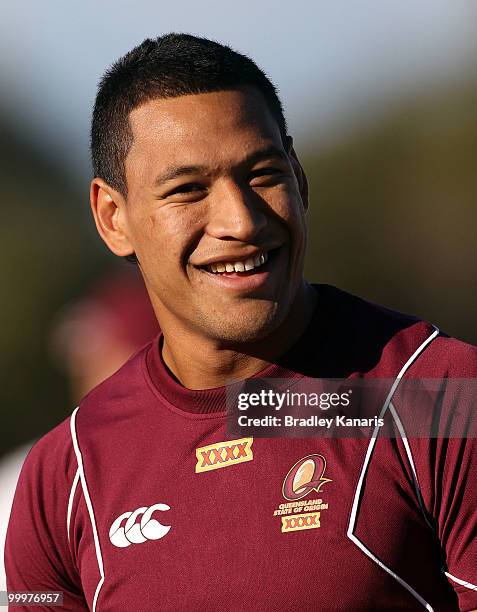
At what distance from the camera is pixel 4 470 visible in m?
6.55

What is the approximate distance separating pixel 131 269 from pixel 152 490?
6.63m

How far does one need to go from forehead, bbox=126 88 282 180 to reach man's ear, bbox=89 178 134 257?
0.78ft

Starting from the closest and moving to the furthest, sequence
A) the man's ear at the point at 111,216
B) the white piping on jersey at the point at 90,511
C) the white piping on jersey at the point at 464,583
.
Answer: the white piping on jersey at the point at 464,583 < the white piping on jersey at the point at 90,511 < the man's ear at the point at 111,216

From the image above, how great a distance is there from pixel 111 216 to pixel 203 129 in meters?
0.62

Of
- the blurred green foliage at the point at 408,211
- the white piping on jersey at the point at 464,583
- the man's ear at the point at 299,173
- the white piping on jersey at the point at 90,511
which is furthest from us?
the blurred green foliage at the point at 408,211

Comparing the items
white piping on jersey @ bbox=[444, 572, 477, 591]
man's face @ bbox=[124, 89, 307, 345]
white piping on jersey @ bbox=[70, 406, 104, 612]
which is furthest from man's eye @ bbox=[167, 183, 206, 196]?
white piping on jersey @ bbox=[444, 572, 477, 591]

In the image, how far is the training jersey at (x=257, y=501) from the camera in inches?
133

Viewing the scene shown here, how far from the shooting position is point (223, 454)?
373cm

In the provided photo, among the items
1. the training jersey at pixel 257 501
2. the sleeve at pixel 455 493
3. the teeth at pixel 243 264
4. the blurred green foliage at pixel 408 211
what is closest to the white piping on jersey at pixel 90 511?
the training jersey at pixel 257 501

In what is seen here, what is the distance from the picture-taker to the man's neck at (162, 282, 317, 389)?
385 cm

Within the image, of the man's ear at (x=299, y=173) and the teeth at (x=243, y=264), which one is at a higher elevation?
the man's ear at (x=299, y=173)

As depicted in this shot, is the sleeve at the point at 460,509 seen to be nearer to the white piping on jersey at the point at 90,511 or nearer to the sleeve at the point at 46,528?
the white piping on jersey at the point at 90,511

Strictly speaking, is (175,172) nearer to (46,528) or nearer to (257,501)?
(257,501)

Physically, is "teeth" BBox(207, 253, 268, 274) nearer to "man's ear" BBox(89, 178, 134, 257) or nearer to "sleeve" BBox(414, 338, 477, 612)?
"man's ear" BBox(89, 178, 134, 257)
